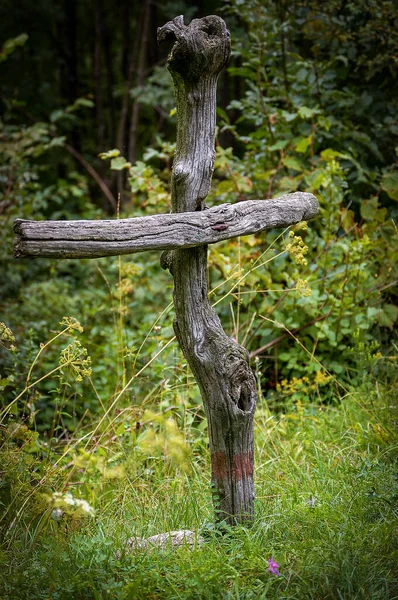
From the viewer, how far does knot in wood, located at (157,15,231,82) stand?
91.5 inches

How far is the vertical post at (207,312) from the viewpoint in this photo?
8.11 feet

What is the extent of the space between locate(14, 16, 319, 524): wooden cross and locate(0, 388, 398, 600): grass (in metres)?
0.26

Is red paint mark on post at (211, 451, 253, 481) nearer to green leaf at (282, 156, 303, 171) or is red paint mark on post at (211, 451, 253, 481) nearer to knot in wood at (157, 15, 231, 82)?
knot in wood at (157, 15, 231, 82)

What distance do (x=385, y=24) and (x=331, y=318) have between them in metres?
2.47

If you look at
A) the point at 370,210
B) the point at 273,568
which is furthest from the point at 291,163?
the point at 273,568

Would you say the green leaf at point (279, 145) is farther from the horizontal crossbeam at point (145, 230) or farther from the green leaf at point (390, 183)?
the horizontal crossbeam at point (145, 230)

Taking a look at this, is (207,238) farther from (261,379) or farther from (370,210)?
(370,210)

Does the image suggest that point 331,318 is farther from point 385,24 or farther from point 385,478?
point 385,24

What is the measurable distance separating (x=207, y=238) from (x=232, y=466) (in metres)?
0.97

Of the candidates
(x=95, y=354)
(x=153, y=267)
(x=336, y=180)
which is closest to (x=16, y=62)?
(x=153, y=267)

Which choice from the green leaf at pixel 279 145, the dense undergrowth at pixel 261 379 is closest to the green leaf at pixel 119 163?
→ the dense undergrowth at pixel 261 379

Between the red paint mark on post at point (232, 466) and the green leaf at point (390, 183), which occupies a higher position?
the green leaf at point (390, 183)

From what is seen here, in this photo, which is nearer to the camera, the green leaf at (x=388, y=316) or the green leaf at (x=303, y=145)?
the green leaf at (x=388, y=316)

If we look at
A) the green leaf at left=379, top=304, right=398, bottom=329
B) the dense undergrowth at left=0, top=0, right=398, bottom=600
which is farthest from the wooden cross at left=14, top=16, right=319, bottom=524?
the green leaf at left=379, top=304, right=398, bottom=329
